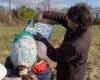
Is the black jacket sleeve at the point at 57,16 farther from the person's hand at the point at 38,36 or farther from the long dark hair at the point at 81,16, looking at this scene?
the person's hand at the point at 38,36

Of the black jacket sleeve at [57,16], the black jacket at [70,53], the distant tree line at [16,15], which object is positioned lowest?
the distant tree line at [16,15]

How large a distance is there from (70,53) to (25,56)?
0.59 m

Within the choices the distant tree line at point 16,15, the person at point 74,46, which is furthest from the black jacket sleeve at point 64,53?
the distant tree line at point 16,15

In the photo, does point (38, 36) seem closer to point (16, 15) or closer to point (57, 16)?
point (57, 16)

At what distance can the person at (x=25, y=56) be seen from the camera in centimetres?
323

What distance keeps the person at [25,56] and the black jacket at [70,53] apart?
0.15 meters

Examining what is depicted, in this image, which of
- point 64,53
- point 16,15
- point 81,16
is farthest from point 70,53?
point 16,15

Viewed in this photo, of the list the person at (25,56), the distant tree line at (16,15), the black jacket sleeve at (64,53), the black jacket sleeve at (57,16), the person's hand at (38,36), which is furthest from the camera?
the distant tree line at (16,15)

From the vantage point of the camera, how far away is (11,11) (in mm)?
30844

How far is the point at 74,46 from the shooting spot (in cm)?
366

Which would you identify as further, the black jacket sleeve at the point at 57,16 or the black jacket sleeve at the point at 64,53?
the black jacket sleeve at the point at 57,16

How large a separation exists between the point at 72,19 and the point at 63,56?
344mm

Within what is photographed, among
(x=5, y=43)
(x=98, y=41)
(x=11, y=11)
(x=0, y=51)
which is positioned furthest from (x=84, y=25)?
(x=11, y=11)

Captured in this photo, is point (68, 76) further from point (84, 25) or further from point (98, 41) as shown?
point (98, 41)
